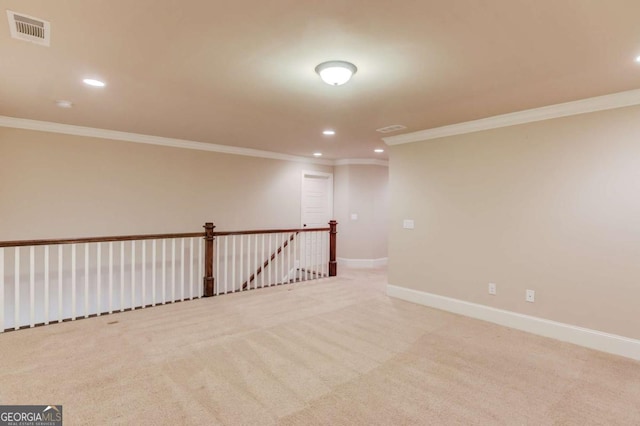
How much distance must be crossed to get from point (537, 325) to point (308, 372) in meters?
2.66

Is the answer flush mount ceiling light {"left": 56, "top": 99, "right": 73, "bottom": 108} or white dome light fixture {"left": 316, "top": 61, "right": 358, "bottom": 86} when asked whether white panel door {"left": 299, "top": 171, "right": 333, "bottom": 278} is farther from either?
white dome light fixture {"left": 316, "top": 61, "right": 358, "bottom": 86}

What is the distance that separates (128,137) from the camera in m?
4.91

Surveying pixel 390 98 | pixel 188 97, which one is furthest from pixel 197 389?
pixel 390 98

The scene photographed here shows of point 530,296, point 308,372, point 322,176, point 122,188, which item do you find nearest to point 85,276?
point 122,188

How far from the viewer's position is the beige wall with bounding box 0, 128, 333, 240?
4.21 m

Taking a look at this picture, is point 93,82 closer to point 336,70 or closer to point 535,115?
point 336,70

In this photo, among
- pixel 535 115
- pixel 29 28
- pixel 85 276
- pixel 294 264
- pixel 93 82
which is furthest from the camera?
pixel 294 264

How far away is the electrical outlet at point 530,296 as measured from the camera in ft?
11.7

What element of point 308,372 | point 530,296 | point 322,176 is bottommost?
point 308,372

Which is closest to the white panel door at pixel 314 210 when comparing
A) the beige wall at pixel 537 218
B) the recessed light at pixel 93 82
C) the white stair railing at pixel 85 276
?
the white stair railing at pixel 85 276

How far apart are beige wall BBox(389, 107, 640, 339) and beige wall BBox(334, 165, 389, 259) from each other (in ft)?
8.15

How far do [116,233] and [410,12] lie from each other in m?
4.95

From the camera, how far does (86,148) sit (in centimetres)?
463

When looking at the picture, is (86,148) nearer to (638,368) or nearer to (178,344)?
(178,344)
